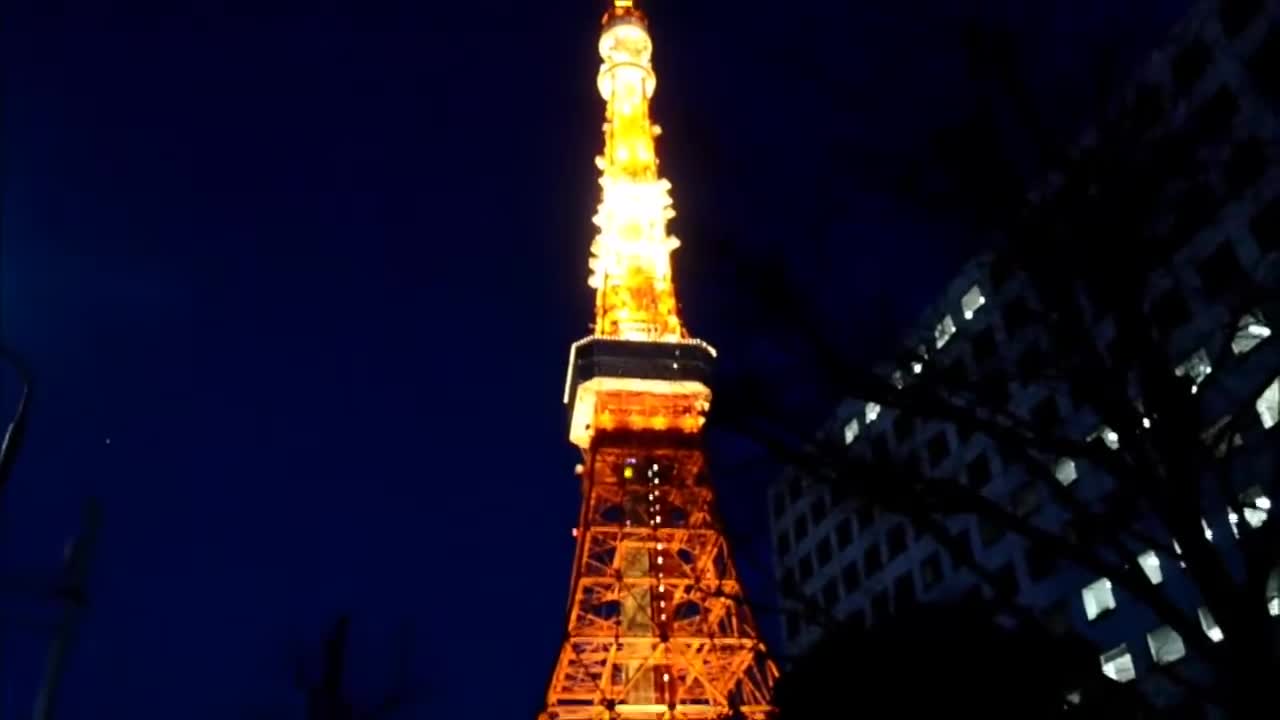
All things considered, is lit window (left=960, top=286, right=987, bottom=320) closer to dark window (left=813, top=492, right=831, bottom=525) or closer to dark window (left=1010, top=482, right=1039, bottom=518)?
dark window (left=1010, top=482, right=1039, bottom=518)

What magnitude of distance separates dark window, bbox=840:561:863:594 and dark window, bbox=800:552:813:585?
2.12 m

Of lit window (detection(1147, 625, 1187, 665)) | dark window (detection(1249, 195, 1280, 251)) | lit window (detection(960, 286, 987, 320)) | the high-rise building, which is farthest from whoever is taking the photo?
lit window (detection(960, 286, 987, 320))

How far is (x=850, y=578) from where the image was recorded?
A: 3152 cm

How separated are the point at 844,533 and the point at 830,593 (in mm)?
1867

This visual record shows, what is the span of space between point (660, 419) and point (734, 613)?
264 inches

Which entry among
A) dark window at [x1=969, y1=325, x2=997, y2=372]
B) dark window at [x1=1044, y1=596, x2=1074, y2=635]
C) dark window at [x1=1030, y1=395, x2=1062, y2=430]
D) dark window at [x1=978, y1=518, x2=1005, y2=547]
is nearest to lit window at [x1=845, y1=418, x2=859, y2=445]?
dark window at [x1=978, y1=518, x2=1005, y2=547]

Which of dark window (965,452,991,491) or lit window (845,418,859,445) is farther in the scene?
lit window (845,418,859,445)

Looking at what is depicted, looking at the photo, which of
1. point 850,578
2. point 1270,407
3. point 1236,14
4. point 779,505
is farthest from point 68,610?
point 779,505

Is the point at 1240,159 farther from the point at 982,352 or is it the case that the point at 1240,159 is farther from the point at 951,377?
the point at 951,377

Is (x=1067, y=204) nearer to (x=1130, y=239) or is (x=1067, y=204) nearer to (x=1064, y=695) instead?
(x=1130, y=239)

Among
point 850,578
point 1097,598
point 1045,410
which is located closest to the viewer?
point 1097,598

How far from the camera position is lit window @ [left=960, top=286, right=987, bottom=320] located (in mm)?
27125

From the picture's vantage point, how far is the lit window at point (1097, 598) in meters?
21.8

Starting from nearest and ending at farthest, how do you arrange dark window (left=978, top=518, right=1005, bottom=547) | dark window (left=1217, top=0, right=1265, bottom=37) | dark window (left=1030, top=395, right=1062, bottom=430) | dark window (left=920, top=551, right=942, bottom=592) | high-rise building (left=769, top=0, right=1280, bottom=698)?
high-rise building (left=769, top=0, right=1280, bottom=698)
dark window (left=1217, top=0, right=1265, bottom=37)
dark window (left=1030, top=395, right=1062, bottom=430)
dark window (left=978, top=518, right=1005, bottom=547)
dark window (left=920, top=551, right=942, bottom=592)
